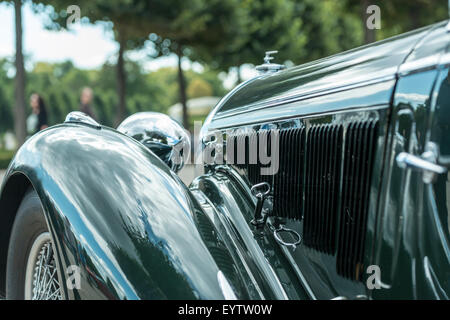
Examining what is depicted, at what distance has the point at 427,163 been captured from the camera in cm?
139

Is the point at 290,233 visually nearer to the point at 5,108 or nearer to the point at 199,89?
the point at 5,108

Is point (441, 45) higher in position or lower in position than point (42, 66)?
lower

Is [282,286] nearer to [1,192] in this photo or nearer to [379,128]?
[379,128]

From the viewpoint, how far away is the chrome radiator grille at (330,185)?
1686 mm

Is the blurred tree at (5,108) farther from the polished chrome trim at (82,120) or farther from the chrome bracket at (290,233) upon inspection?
the chrome bracket at (290,233)

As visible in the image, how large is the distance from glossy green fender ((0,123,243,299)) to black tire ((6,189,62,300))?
128 mm

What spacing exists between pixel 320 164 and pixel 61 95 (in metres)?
49.2

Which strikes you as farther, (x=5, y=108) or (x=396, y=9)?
(x=5, y=108)

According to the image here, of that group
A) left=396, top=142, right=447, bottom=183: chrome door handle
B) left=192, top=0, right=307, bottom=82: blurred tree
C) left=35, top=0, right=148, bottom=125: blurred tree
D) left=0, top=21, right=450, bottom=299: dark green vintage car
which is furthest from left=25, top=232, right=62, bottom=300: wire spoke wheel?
left=192, top=0, right=307, bottom=82: blurred tree

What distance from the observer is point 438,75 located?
142 cm

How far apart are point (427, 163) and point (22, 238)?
5.55 feet

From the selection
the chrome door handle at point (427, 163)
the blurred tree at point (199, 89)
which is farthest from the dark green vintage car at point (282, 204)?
the blurred tree at point (199, 89)

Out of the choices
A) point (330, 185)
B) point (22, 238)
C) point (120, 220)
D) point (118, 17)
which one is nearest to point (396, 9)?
point (118, 17)
